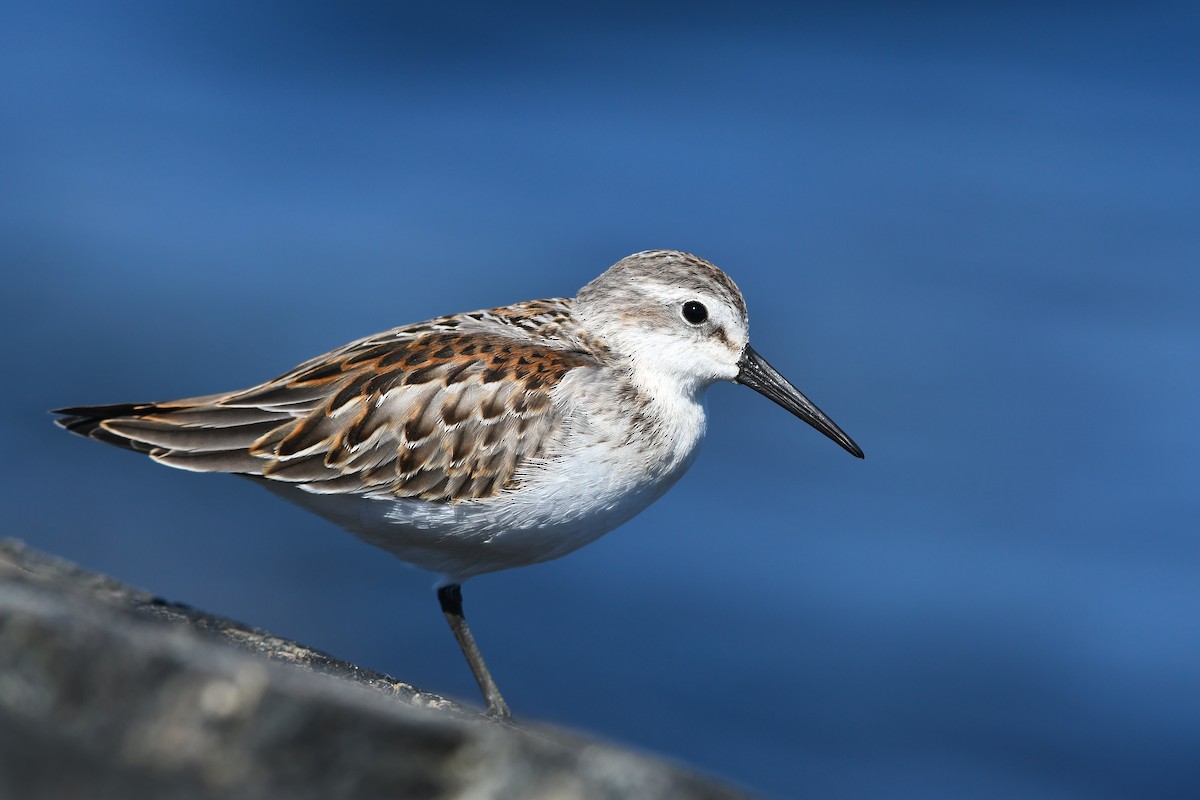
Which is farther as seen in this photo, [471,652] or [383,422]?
[471,652]

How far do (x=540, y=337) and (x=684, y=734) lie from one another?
659cm

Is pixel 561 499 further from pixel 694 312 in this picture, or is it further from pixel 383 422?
pixel 694 312

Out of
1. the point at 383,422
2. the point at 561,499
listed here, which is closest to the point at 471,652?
the point at 561,499

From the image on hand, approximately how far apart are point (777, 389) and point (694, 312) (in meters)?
0.78

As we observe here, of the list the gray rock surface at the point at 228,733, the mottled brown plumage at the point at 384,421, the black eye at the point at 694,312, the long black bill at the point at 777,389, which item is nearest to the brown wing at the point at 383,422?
the mottled brown plumage at the point at 384,421

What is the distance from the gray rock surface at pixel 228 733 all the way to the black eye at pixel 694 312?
4759 millimetres

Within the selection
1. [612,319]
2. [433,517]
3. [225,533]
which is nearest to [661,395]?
[612,319]

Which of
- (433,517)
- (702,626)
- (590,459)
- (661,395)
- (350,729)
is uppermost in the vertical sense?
(702,626)

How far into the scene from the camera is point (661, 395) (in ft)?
23.8

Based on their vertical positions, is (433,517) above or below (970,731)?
below

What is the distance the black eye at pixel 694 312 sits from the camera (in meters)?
7.57

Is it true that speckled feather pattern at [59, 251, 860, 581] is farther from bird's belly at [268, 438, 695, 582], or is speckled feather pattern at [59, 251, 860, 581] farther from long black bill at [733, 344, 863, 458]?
long black bill at [733, 344, 863, 458]

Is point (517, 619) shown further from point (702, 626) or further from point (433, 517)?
point (433, 517)

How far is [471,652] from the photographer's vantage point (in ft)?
24.5
